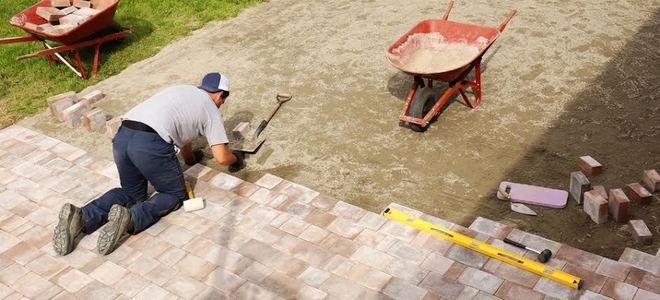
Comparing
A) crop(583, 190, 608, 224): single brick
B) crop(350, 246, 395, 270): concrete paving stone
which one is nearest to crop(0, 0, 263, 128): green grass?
crop(350, 246, 395, 270): concrete paving stone

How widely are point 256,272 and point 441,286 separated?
1.36m

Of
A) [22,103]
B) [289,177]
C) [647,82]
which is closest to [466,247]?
[289,177]

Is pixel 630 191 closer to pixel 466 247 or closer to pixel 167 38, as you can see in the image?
pixel 466 247

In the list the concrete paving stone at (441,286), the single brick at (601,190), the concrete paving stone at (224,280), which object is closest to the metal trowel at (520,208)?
the single brick at (601,190)

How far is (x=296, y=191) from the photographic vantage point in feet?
18.7

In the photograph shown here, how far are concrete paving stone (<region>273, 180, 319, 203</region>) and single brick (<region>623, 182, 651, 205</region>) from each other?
2651 millimetres

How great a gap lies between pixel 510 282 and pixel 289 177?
2.46 meters

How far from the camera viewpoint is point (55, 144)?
22.5 feet

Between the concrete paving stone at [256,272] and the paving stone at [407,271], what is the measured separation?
89cm

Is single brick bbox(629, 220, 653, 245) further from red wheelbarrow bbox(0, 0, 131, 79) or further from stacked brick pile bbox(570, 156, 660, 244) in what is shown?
red wheelbarrow bbox(0, 0, 131, 79)

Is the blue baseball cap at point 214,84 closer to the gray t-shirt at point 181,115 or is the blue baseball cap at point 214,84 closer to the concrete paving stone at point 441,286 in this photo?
the gray t-shirt at point 181,115

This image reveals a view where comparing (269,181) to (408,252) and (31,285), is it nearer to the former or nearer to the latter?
(408,252)

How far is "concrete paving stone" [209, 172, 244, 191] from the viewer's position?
19.1 ft

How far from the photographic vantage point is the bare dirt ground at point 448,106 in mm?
5750
